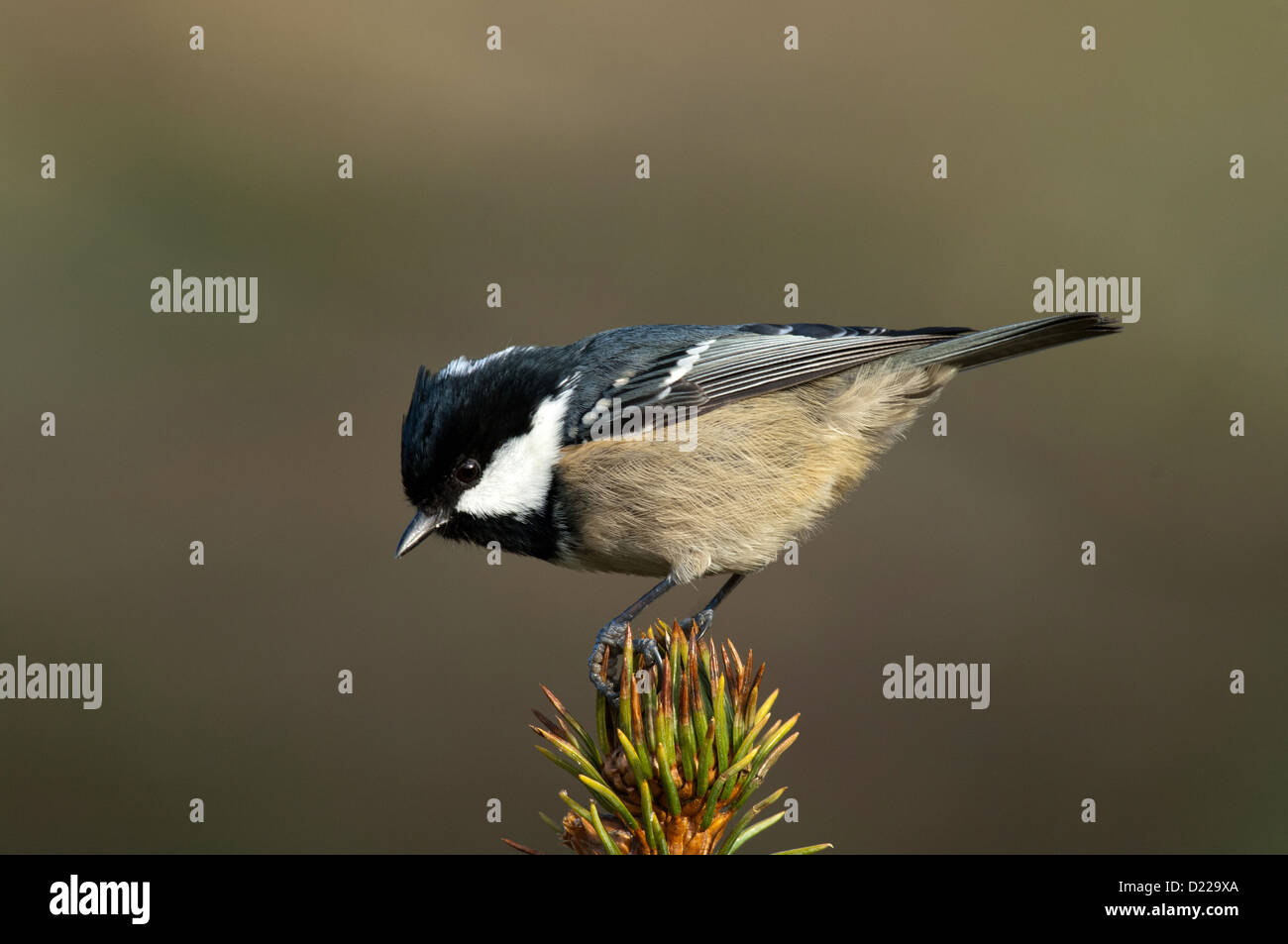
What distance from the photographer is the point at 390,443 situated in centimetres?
510

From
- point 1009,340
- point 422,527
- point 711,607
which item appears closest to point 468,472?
point 422,527

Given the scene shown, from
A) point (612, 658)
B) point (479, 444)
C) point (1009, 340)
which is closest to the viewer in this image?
point (612, 658)

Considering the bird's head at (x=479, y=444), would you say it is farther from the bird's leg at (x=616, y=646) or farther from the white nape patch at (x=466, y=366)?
the bird's leg at (x=616, y=646)

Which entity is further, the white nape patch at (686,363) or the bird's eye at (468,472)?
the white nape patch at (686,363)

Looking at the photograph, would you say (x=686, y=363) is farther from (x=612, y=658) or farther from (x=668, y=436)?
(x=612, y=658)

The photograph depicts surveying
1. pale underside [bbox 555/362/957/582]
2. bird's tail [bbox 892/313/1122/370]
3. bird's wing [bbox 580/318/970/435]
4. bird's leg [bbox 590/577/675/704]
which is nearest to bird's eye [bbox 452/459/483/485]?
pale underside [bbox 555/362/957/582]

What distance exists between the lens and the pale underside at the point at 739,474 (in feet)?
→ 9.82

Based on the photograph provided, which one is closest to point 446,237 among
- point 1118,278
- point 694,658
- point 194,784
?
point 194,784

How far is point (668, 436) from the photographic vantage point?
3096 millimetres

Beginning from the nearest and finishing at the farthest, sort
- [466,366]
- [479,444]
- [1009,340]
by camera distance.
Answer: [479,444] < [466,366] < [1009,340]

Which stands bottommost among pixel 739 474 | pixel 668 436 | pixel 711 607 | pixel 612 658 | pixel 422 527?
pixel 612 658

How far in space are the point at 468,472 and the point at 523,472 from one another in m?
0.15

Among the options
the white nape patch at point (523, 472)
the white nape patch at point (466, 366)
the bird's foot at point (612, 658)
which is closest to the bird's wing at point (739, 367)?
the white nape patch at point (523, 472)

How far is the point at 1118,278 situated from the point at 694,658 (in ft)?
12.5
